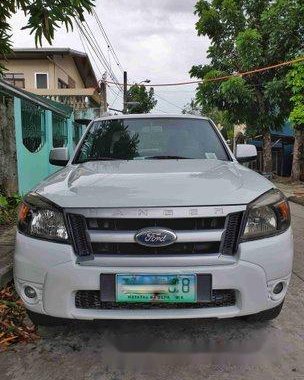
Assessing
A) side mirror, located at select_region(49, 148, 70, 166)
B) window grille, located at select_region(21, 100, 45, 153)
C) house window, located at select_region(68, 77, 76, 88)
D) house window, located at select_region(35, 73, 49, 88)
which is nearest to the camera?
side mirror, located at select_region(49, 148, 70, 166)

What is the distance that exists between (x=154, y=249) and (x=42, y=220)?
70 centimetres

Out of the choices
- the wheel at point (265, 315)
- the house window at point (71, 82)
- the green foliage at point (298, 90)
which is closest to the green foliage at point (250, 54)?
the green foliage at point (298, 90)

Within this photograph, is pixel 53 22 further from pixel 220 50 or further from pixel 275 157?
pixel 275 157

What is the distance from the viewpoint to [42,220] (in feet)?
8.68

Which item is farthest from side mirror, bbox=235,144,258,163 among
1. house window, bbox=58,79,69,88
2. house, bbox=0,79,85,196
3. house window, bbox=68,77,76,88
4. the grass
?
house window, bbox=68,77,76,88

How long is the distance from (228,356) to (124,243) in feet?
3.16

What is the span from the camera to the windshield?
12.9 ft

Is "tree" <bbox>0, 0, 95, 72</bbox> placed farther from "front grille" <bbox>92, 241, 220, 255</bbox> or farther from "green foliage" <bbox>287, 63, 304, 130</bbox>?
"green foliage" <bbox>287, 63, 304, 130</bbox>

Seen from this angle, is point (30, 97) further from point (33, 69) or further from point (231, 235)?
point (33, 69)

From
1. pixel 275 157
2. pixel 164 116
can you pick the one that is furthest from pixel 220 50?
pixel 164 116

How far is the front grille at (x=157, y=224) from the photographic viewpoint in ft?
8.18

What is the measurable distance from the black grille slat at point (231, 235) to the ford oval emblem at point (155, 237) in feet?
0.99

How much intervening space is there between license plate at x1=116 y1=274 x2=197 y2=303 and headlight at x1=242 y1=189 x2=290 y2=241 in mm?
424

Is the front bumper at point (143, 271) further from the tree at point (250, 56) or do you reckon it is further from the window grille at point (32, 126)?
the tree at point (250, 56)
